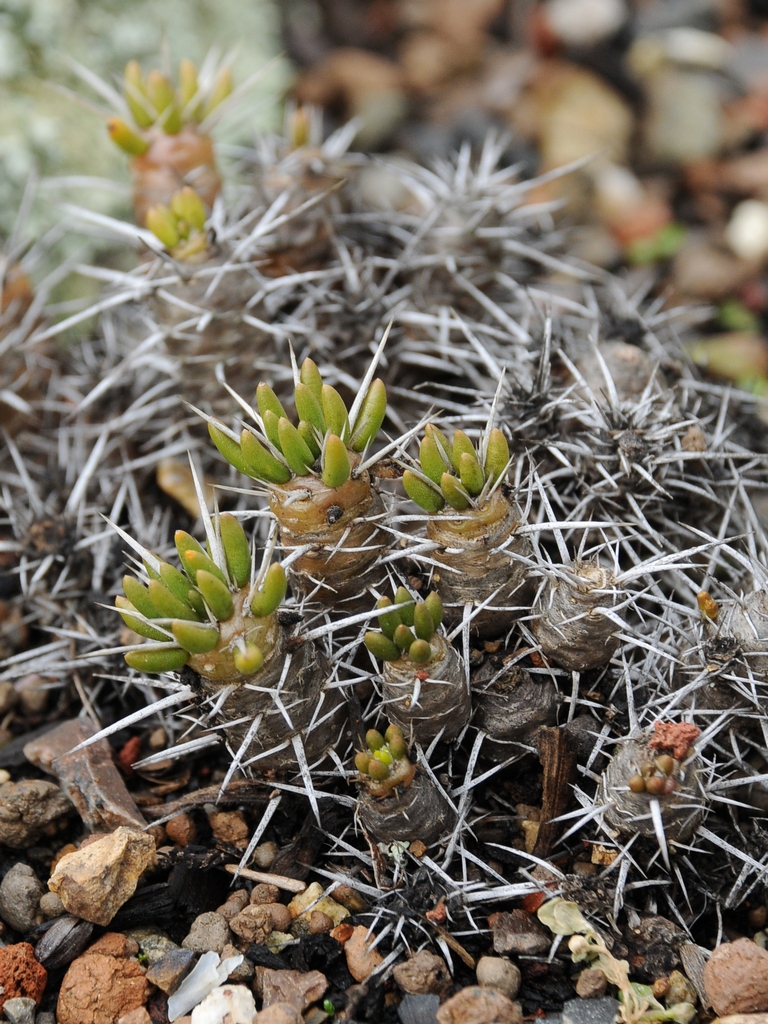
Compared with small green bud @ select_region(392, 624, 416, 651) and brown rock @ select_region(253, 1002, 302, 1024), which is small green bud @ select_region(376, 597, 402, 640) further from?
brown rock @ select_region(253, 1002, 302, 1024)

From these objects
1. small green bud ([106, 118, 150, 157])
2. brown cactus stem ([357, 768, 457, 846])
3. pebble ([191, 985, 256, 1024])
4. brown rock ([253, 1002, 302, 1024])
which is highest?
small green bud ([106, 118, 150, 157])

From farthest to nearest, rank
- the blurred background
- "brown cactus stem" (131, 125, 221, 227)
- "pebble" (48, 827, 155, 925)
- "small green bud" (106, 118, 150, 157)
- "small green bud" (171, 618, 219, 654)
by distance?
1. the blurred background
2. "brown cactus stem" (131, 125, 221, 227)
3. "small green bud" (106, 118, 150, 157)
4. "pebble" (48, 827, 155, 925)
5. "small green bud" (171, 618, 219, 654)

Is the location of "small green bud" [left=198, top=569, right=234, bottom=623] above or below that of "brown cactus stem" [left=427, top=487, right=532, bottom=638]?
above

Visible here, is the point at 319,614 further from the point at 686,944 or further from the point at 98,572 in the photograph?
the point at 686,944

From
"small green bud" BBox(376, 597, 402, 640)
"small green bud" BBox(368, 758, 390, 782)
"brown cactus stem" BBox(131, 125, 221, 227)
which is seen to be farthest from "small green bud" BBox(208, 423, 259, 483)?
"brown cactus stem" BBox(131, 125, 221, 227)

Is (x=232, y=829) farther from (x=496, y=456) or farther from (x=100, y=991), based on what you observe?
(x=496, y=456)

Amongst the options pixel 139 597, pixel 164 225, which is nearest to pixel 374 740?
pixel 139 597
